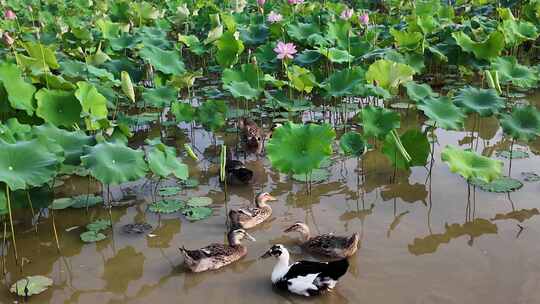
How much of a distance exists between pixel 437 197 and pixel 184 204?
81.1 inches

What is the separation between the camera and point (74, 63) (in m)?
6.48

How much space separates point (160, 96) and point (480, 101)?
307 cm

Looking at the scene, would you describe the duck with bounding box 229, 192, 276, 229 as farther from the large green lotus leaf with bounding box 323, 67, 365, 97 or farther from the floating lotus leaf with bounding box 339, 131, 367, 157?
the large green lotus leaf with bounding box 323, 67, 365, 97

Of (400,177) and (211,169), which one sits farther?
(211,169)

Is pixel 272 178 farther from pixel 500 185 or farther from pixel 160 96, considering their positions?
pixel 500 185

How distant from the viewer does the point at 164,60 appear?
259 inches

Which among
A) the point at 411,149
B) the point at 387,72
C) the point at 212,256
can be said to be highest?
the point at 387,72

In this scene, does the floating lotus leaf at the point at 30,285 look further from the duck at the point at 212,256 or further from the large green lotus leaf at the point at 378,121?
the large green lotus leaf at the point at 378,121

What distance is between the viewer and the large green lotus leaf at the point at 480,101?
5160 millimetres

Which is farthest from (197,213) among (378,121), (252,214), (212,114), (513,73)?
(513,73)

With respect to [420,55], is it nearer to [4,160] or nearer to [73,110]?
[73,110]

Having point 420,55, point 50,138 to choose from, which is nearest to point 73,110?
point 50,138

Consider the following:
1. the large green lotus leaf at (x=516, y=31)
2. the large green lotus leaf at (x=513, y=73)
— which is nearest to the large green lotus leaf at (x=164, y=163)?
the large green lotus leaf at (x=513, y=73)

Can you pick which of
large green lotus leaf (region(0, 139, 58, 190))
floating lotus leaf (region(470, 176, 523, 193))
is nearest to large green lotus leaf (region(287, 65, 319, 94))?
floating lotus leaf (region(470, 176, 523, 193))
